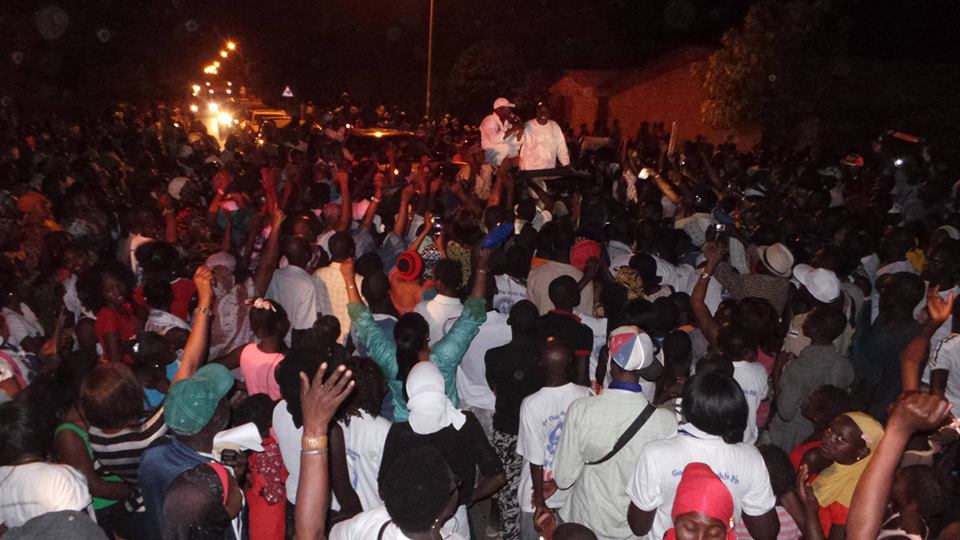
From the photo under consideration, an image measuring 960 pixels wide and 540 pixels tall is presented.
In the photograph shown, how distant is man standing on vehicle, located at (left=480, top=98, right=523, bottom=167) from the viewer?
10.9 meters

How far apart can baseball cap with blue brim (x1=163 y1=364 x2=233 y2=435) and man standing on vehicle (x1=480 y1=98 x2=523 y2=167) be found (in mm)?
7928

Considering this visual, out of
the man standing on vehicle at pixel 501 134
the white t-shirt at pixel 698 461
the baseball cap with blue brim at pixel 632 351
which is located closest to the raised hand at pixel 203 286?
the baseball cap with blue brim at pixel 632 351

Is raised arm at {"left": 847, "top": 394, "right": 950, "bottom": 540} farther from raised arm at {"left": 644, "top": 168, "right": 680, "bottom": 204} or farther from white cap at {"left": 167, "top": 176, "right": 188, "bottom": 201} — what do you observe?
white cap at {"left": 167, "top": 176, "right": 188, "bottom": 201}

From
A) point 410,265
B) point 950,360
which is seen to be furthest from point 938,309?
point 410,265

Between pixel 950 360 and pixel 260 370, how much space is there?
4.28 meters

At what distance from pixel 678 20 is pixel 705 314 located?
43357 mm

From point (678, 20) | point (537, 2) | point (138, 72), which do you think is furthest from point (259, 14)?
point (678, 20)

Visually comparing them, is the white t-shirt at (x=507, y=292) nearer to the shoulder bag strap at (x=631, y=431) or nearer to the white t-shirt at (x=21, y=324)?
the shoulder bag strap at (x=631, y=431)

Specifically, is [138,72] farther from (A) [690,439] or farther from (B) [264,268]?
(A) [690,439]

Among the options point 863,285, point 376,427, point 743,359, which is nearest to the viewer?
point 376,427

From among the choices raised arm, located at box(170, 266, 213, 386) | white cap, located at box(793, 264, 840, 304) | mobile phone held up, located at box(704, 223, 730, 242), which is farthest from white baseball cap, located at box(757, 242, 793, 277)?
raised arm, located at box(170, 266, 213, 386)

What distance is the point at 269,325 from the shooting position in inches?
179

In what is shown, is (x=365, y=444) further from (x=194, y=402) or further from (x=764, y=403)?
(x=764, y=403)

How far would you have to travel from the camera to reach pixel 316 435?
2.89 m
